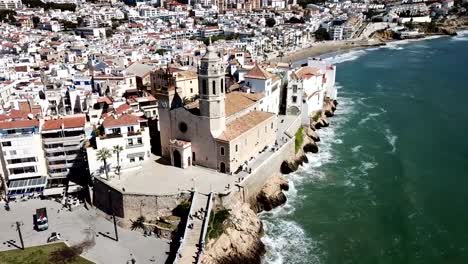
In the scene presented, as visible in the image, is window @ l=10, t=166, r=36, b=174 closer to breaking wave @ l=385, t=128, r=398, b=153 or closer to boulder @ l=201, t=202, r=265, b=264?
boulder @ l=201, t=202, r=265, b=264

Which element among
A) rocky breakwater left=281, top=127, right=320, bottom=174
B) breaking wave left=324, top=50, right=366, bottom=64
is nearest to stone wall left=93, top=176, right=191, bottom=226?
rocky breakwater left=281, top=127, right=320, bottom=174

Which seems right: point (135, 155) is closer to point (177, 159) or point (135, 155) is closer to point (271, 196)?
point (177, 159)

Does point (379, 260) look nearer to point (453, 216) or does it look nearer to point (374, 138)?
point (453, 216)

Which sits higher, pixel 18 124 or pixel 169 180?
pixel 18 124

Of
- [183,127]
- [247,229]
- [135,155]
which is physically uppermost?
[183,127]

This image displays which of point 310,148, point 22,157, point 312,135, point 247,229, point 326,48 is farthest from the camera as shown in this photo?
point 326,48

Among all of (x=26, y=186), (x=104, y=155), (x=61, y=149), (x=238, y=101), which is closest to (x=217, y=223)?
(x=104, y=155)

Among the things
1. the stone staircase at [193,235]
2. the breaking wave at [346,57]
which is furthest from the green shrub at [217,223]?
the breaking wave at [346,57]
